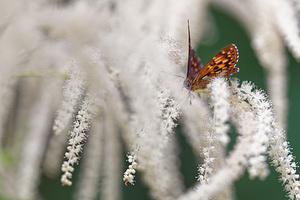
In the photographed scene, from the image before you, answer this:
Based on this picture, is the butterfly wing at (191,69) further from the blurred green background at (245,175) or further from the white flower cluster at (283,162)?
the blurred green background at (245,175)

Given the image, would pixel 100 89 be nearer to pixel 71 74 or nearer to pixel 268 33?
pixel 71 74

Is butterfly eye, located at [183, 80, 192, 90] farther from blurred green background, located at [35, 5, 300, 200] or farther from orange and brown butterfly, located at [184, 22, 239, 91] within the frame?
blurred green background, located at [35, 5, 300, 200]

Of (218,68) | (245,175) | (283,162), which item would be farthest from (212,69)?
(245,175)

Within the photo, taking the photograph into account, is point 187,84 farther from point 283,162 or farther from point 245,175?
point 245,175

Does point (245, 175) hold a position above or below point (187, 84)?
below

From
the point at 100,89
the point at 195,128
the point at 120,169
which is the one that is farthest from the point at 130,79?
the point at 120,169

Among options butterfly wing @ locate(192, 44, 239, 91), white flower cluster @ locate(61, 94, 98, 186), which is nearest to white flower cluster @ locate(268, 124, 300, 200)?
butterfly wing @ locate(192, 44, 239, 91)
